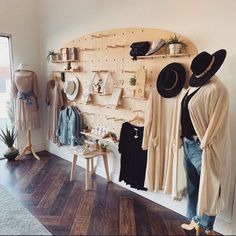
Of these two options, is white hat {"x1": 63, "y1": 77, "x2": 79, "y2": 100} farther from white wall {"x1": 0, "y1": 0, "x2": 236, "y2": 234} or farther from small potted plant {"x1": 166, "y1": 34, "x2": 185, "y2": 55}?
small potted plant {"x1": 166, "y1": 34, "x2": 185, "y2": 55}

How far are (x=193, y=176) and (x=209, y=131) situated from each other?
0.49 m

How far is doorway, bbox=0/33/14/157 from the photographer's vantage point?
12.6ft

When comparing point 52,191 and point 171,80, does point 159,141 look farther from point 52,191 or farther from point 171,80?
point 52,191

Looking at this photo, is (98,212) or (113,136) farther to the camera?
(113,136)

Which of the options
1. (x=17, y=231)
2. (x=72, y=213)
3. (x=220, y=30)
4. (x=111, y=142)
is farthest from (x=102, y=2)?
(x=17, y=231)

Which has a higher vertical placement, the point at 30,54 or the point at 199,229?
the point at 30,54

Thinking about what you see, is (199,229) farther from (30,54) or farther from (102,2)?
(30,54)

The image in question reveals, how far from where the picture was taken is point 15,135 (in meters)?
4.05

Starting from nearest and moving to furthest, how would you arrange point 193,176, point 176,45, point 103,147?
point 193,176, point 176,45, point 103,147

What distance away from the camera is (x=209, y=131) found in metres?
1.74

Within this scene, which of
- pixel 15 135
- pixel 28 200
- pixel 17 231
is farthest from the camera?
pixel 15 135

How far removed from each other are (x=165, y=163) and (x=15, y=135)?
2877mm

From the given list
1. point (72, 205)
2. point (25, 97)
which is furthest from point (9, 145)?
point (72, 205)

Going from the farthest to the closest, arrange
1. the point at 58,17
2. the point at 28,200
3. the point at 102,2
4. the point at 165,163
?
the point at 58,17 < the point at 102,2 < the point at 28,200 < the point at 165,163
